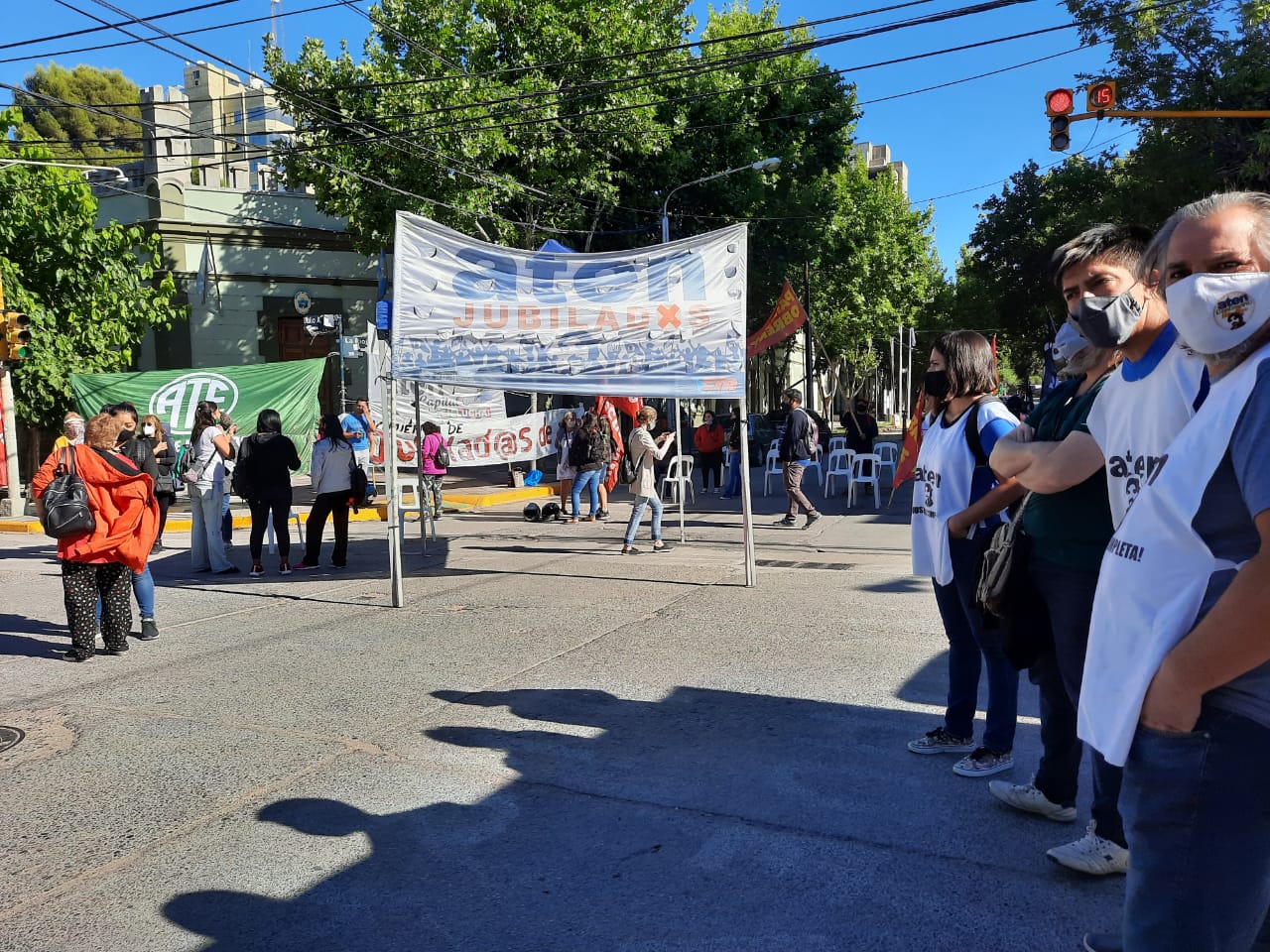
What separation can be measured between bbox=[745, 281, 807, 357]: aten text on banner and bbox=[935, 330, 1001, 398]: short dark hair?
6.62 m

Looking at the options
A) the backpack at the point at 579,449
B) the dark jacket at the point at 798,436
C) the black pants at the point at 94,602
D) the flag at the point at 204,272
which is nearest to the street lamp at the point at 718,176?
the backpack at the point at 579,449

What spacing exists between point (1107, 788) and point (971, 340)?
1911mm

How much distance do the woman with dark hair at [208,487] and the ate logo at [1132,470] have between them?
366 inches

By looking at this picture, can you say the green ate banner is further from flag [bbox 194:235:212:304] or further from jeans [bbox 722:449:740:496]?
flag [bbox 194:235:212:304]

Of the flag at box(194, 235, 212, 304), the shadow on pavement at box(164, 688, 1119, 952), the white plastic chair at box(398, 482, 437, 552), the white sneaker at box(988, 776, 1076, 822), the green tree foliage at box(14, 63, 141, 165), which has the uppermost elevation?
the green tree foliage at box(14, 63, 141, 165)

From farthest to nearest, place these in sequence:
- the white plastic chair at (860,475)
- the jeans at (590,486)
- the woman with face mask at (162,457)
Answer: the white plastic chair at (860,475)
the jeans at (590,486)
the woman with face mask at (162,457)

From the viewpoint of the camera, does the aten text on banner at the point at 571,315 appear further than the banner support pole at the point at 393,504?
Yes

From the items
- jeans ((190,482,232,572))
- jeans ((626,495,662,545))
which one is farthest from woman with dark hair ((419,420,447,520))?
jeans ((626,495,662,545))

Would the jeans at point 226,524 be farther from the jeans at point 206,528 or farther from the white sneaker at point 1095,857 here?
the white sneaker at point 1095,857

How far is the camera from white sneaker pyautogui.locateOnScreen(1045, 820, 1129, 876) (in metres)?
3.29

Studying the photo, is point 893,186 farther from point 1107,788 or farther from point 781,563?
point 1107,788

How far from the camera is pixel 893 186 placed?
50.4 metres

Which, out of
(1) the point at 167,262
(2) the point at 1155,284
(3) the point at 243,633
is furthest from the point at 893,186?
(2) the point at 1155,284

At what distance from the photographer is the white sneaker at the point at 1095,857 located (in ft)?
10.8
